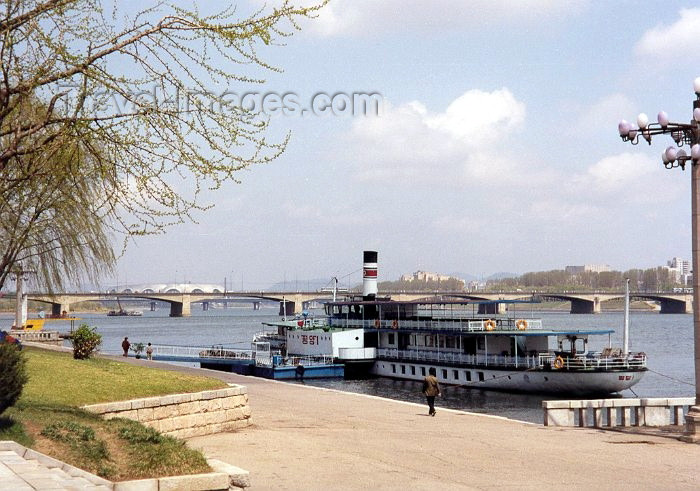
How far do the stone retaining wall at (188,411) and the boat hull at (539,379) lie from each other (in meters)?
25.2

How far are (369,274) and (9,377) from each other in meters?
50.1

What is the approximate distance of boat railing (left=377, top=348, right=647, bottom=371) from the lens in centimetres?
4124

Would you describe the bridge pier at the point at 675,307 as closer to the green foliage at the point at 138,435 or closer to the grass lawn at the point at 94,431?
the grass lawn at the point at 94,431

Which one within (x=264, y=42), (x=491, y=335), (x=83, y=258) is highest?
(x=264, y=42)

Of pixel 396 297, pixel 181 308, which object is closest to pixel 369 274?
pixel 396 297

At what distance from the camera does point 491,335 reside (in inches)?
1826

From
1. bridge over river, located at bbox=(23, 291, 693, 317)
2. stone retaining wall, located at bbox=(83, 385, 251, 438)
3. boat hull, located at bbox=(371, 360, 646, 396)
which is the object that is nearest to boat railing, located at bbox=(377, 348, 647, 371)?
boat hull, located at bbox=(371, 360, 646, 396)

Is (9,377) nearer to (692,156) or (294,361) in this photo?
(692,156)

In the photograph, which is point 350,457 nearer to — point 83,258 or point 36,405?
point 36,405

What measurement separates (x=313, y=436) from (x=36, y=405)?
20.9 feet

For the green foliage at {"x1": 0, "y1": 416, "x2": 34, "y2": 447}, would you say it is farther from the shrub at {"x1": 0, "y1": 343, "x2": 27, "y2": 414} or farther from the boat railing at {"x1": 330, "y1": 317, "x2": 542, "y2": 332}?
the boat railing at {"x1": 330, "y1": 317, "x2": 542, "y2": 332}

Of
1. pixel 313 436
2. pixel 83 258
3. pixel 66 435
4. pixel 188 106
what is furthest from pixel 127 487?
pixel 83 258

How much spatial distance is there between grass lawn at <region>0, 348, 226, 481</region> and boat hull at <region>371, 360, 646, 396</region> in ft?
85.3

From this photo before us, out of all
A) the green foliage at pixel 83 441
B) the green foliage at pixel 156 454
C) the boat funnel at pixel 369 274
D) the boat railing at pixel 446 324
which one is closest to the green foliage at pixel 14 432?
the green foliage at pixel 83 441
